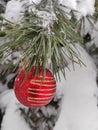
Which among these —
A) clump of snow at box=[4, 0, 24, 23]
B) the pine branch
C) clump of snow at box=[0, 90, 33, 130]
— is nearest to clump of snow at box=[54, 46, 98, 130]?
clump of snow at box=[0, 90, 33, 130]

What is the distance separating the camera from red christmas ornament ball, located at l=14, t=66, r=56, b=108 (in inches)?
42.2

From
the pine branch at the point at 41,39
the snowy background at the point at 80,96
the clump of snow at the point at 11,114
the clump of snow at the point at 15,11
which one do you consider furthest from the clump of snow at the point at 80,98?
the pine branch at the point at 41,39

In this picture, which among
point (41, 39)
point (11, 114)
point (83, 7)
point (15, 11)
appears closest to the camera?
point (41, 39)

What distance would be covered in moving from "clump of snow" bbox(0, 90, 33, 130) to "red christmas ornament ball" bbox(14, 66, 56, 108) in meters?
0.48

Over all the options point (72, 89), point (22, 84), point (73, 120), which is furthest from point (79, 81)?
point (22, 84)

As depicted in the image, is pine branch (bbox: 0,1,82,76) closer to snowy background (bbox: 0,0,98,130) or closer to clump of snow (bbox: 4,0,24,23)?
clump of snow (bbox: 4,0,24,23)

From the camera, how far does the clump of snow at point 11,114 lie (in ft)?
5.24

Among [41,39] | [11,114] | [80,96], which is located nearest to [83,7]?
[41,39]

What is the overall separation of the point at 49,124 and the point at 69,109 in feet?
0.34

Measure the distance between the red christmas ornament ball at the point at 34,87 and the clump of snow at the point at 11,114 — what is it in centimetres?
48

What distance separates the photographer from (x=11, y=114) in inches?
63.6

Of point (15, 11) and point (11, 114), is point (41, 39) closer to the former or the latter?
point (15, 11)

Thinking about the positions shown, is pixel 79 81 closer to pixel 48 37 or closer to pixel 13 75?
pixel 13 75

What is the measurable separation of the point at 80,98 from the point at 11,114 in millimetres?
301
